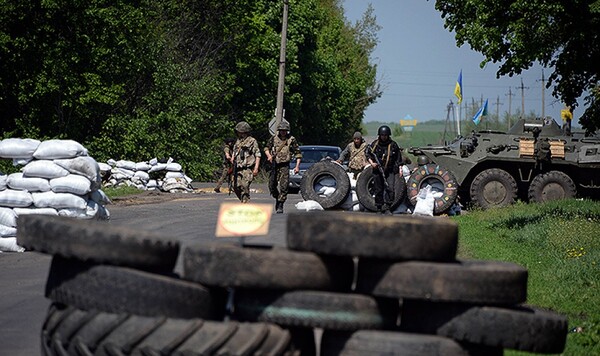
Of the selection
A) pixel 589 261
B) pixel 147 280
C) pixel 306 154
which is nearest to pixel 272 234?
pixel 589 261

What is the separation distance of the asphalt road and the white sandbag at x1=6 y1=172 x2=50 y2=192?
1.17 meters

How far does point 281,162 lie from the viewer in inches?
886

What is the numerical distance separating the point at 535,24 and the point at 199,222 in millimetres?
7165

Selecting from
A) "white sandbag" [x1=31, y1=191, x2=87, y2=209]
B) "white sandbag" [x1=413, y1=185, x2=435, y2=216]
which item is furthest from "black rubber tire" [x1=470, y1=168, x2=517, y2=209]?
"white sandbag" [x1=31, y1=191, x2=87, y2=209]

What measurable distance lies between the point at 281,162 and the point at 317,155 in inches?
595

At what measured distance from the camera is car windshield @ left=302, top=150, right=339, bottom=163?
3719 centimetres

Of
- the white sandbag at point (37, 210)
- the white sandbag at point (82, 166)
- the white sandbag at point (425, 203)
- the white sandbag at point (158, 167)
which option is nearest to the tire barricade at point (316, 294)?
the white sandbag at point (37, 210)

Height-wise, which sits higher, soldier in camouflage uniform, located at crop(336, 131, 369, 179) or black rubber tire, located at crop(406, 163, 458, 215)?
soldier in camouflage uniform, located at crop(336, 131, 369, 179)

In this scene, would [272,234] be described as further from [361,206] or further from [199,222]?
[361,206]

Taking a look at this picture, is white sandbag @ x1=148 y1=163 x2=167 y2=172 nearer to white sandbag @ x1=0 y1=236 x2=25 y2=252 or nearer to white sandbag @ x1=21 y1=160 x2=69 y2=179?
white sandbag @ x1=21 y1=160 x2=69 y2=179

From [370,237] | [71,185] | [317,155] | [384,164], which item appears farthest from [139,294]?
[317,155]

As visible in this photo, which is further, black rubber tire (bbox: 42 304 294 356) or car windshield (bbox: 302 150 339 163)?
car windshield (bbox: 302 150 339 163)

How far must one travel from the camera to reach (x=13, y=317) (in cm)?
981

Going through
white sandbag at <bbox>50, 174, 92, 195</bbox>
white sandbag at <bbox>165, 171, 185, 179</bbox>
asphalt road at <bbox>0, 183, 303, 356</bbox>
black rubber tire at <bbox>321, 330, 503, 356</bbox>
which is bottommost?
asphalt road at <bbox>0, 183, 303, 356</bbox>
